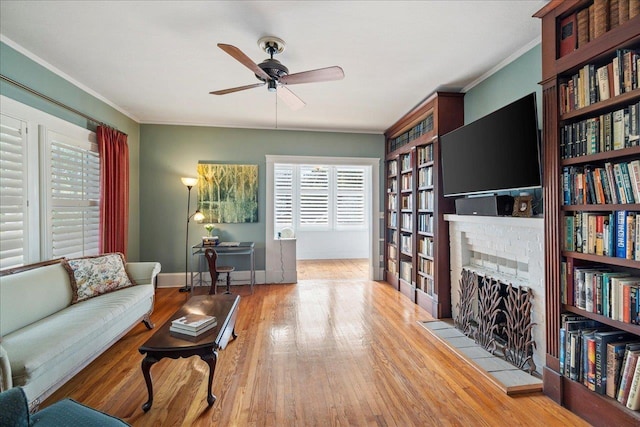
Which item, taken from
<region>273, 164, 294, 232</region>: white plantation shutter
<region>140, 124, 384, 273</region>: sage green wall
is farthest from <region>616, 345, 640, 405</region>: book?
<region>273, 164, 294, 232</region>: white plantation shutter

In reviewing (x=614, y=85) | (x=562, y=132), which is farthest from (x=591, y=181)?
(x=614, y=85)

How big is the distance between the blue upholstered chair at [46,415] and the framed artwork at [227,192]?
12.2ft

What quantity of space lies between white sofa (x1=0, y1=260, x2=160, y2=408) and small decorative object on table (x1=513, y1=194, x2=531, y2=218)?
347cm

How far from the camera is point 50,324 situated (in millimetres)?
2152

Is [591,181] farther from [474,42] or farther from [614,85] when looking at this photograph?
[474,42]

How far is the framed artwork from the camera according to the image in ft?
15.9

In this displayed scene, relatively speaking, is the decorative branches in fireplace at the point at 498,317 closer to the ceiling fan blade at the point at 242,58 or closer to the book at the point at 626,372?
the book at the point at 626,372

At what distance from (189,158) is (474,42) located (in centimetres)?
421

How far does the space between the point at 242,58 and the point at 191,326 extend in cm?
189

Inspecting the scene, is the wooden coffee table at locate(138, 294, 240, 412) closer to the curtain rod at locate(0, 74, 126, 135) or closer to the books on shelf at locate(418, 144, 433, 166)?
the curtain rod at locate(0, 74, 126, 135)

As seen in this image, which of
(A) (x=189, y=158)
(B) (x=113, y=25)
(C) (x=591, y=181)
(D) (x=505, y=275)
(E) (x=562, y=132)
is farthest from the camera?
(A) (x=189, y=158)

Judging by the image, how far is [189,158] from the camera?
4824 mm

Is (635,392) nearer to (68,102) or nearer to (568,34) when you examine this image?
(568,34)

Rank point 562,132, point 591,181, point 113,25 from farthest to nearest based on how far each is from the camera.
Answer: point 113,25 < point 562,132 < point 591,181
